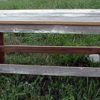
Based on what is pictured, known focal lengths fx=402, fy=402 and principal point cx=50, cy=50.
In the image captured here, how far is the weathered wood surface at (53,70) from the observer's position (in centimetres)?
383

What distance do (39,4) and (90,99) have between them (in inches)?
168

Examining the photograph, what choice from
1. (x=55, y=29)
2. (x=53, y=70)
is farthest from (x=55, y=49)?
(x=55, y=29)

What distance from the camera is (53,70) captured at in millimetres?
3922

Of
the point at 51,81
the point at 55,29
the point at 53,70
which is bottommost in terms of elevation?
the point at 51,81

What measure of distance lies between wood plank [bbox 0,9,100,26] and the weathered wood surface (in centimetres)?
48

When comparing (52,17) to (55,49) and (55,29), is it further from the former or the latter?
(55,49)

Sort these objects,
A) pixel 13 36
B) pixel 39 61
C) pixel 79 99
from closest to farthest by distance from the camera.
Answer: pixel 79 99
pixel 39 61
pixel 13 36

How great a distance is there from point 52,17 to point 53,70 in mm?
517

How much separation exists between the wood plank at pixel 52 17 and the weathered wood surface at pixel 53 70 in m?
0.48

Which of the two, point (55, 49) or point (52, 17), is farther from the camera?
point (55, 49)

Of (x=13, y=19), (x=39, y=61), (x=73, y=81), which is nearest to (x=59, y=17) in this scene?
(x=13, y=19)

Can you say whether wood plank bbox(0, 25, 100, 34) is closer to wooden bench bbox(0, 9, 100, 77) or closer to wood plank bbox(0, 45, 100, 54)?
wooden bench bbox(0, 9, 100, 77)

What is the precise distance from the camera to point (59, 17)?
3898mm

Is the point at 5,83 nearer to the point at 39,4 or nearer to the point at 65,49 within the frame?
the point at 65,49
